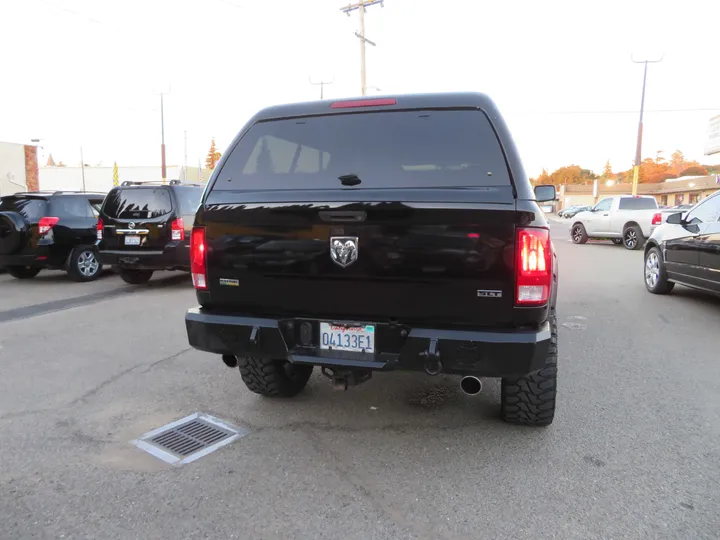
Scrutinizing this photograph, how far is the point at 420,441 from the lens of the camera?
3.37 m

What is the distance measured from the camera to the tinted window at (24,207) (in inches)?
375

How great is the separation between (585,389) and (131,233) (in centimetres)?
744

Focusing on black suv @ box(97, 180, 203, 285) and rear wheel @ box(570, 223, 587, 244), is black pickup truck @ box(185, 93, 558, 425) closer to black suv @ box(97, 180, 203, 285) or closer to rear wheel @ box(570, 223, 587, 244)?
black suv @ box(97, 180, 203, 285)

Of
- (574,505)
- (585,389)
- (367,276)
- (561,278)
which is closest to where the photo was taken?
(574,505)

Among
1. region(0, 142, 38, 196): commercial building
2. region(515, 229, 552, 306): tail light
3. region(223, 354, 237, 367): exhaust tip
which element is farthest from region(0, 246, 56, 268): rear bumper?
region(0, 142, 38, 196): commercial building

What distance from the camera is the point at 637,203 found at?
717 inches

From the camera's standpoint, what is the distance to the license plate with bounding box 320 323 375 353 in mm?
2959

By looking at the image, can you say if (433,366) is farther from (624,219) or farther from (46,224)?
(624,219)

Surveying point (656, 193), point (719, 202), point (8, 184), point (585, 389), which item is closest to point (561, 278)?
point (719, 202)

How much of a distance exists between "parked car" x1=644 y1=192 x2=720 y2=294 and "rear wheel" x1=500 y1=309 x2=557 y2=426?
470 centimetres

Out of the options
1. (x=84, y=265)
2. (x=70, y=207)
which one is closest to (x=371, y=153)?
(x=84, y=265)

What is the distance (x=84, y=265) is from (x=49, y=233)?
85 centimetres

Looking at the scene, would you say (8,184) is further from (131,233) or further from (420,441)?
(420,441)

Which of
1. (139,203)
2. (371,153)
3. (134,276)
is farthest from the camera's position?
(134,276)
